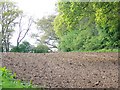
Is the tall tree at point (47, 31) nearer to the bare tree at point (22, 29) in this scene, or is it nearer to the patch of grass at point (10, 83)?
the bare tree at point (22, 29)

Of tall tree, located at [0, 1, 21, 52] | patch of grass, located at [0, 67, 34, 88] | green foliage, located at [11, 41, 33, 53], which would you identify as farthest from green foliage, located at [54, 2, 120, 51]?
patch of grass, located at [0, 67, 34, 88]

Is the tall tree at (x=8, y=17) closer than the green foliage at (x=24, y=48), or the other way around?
the green foliage at (x=24, y=48)

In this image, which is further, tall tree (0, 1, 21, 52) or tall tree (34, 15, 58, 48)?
tall tree (34, 15, 58, 48)

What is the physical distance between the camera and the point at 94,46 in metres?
13.4

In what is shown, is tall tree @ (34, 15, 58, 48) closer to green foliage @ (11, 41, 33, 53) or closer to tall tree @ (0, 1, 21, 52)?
tall tree @ (0, 1, 21, 52)

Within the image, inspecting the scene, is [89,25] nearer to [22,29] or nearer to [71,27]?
[22,29]

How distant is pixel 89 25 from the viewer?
13.0 m

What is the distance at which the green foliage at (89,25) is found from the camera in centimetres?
753

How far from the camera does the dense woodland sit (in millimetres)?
7836

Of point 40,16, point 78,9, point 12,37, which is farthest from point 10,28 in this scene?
point 78,9

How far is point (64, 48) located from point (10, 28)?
3423mm

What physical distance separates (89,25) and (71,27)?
16.5 ft

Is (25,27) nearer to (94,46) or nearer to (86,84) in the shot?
(94,46)

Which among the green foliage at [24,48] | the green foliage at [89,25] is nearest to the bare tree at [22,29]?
the green foliage at [89,25]
